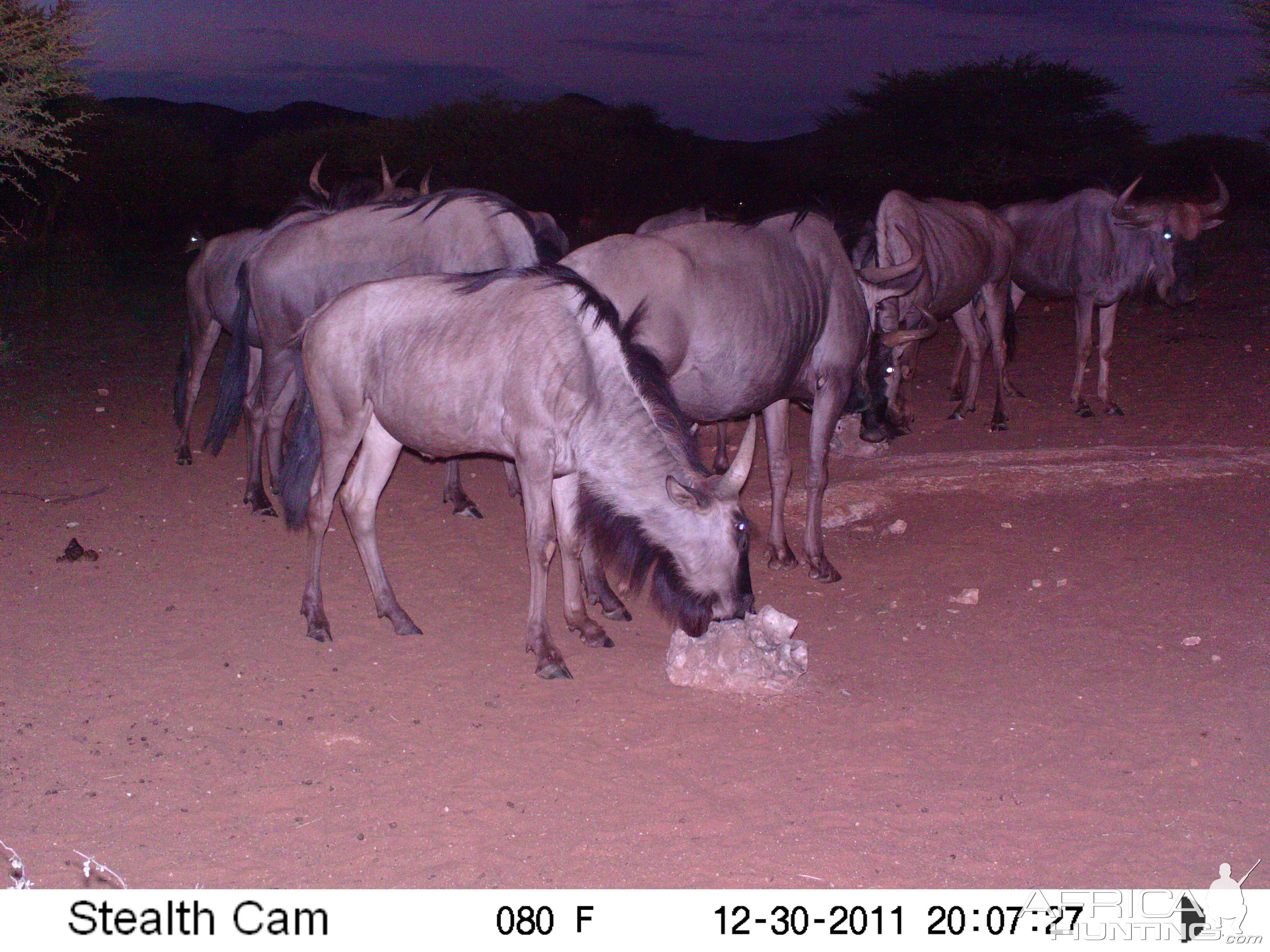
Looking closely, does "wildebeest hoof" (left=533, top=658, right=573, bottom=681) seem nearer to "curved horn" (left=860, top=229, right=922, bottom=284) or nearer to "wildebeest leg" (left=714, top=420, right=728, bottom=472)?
"curved horn" (left=860, top=229, right=922, bottom=284)

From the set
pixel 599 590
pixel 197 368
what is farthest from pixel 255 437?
pixel 599 590

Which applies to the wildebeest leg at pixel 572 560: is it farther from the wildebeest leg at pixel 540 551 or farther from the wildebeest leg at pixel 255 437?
the wildebeest leg at pixel 255 437

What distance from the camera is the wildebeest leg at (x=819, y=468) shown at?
19.7 ft

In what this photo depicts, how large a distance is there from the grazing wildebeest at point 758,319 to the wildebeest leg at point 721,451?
5.68 feet

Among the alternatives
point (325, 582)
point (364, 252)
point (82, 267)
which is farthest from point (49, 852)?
point (82, 267)

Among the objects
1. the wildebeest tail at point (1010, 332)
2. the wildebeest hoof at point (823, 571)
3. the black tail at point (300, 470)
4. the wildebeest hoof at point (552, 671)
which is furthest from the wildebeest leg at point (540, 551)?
the wildebeest tail at point (1010, 332)

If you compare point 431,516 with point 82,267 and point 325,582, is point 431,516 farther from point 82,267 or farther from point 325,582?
point 82,267

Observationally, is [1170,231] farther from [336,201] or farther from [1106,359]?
[336,201]

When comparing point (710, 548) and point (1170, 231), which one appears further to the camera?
point (1170, 231)

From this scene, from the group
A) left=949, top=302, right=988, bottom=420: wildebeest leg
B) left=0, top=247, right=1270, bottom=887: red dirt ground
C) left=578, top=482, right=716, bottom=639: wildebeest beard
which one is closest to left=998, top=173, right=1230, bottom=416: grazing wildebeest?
left=949, top=302, right=988, bottom=420: wildebeest leg

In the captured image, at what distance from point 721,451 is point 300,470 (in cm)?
361

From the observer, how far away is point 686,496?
439cm

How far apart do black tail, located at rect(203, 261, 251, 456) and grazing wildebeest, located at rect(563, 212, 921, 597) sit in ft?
8.32

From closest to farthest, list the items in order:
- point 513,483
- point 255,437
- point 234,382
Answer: point 255,437 → point 513,483 → point 234,382
